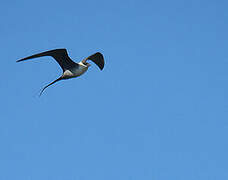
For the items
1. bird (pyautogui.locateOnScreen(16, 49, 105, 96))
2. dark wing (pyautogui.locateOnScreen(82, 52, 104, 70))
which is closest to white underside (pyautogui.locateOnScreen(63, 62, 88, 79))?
bird (pyautogui.locateOnScreen(16, 49, 105, 96))

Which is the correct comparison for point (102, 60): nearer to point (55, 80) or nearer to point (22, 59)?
point (55, 80)

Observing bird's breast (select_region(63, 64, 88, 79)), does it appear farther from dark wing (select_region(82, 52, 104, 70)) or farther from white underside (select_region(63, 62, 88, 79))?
dark wing (select_region(82, 52, 104, 70))

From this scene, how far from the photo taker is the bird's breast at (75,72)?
18.3m

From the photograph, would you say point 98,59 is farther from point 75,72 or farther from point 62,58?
point 75,72

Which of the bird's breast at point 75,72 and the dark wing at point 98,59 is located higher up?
the dark wing at point 98,59

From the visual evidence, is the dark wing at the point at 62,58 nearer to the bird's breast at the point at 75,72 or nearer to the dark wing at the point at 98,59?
the bird's breast at the point at 75,72

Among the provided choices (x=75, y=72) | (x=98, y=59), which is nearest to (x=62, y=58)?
(x=75, y=72)

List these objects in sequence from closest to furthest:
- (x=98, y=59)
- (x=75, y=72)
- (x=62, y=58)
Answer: (x=75, y=72)
(x=62, y=58)
(x=98, y=59)

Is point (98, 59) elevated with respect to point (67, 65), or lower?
elevated

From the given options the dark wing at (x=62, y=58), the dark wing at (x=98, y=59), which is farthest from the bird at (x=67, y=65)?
the dark wing at (x=98, y=59)

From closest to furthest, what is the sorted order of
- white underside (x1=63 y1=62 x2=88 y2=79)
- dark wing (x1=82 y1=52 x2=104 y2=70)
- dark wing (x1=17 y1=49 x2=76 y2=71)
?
dark wing (x1=17 y1=49 x2=76 y2=71)
white underside (x1=63 y1=62 x2=88 y2=79)
dark wing (x1=82 y1=52 x2=104 y2=70)

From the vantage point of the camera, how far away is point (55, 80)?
61.2ft

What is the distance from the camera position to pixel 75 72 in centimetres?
1831

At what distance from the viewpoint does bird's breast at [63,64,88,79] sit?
18297 millimetres
